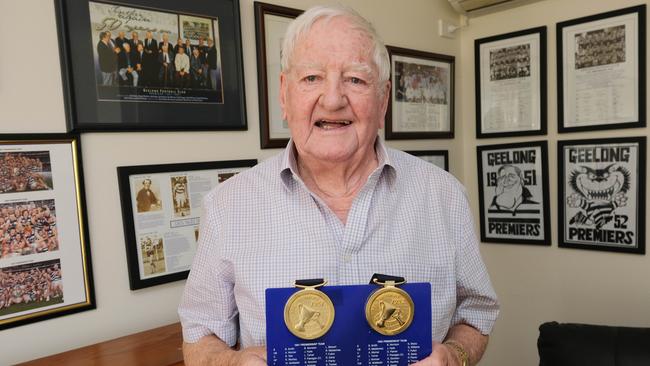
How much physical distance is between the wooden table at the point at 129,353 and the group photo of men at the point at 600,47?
2044 millimetres

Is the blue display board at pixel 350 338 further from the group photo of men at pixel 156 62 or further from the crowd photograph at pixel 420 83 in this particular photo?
the crowd photograph at pixel 420 83

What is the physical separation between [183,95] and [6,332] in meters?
0.85

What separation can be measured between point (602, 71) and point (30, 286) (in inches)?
91.5

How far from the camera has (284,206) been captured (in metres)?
0.97

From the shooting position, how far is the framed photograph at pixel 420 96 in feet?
7.40

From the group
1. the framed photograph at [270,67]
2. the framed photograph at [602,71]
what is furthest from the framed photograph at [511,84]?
the framed photograph at [270,67]

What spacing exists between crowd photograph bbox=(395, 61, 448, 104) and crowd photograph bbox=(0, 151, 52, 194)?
1548 mm

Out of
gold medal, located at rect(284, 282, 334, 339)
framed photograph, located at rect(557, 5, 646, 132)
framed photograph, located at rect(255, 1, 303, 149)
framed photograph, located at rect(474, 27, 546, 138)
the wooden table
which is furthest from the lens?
framed photograph, located at rect(474, 27, 546, 138)

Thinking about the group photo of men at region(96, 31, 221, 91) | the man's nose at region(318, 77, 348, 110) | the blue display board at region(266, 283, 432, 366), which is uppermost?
the group photo of men at region(96, 31, 221, 91)

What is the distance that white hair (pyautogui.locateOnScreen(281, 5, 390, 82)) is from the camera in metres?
0.91

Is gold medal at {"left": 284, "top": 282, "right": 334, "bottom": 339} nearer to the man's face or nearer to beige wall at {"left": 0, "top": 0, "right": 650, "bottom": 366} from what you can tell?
the man's face

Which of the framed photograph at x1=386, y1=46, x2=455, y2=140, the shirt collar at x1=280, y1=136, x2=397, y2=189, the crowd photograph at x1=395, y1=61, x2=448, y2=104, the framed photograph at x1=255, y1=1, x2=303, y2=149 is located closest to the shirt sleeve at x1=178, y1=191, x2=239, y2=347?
the shirt collar at x1=280, y1=136, x2=397, y2=189

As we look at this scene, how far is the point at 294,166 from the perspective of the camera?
3.32 ft

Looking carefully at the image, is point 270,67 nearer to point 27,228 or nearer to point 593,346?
point 27,228
